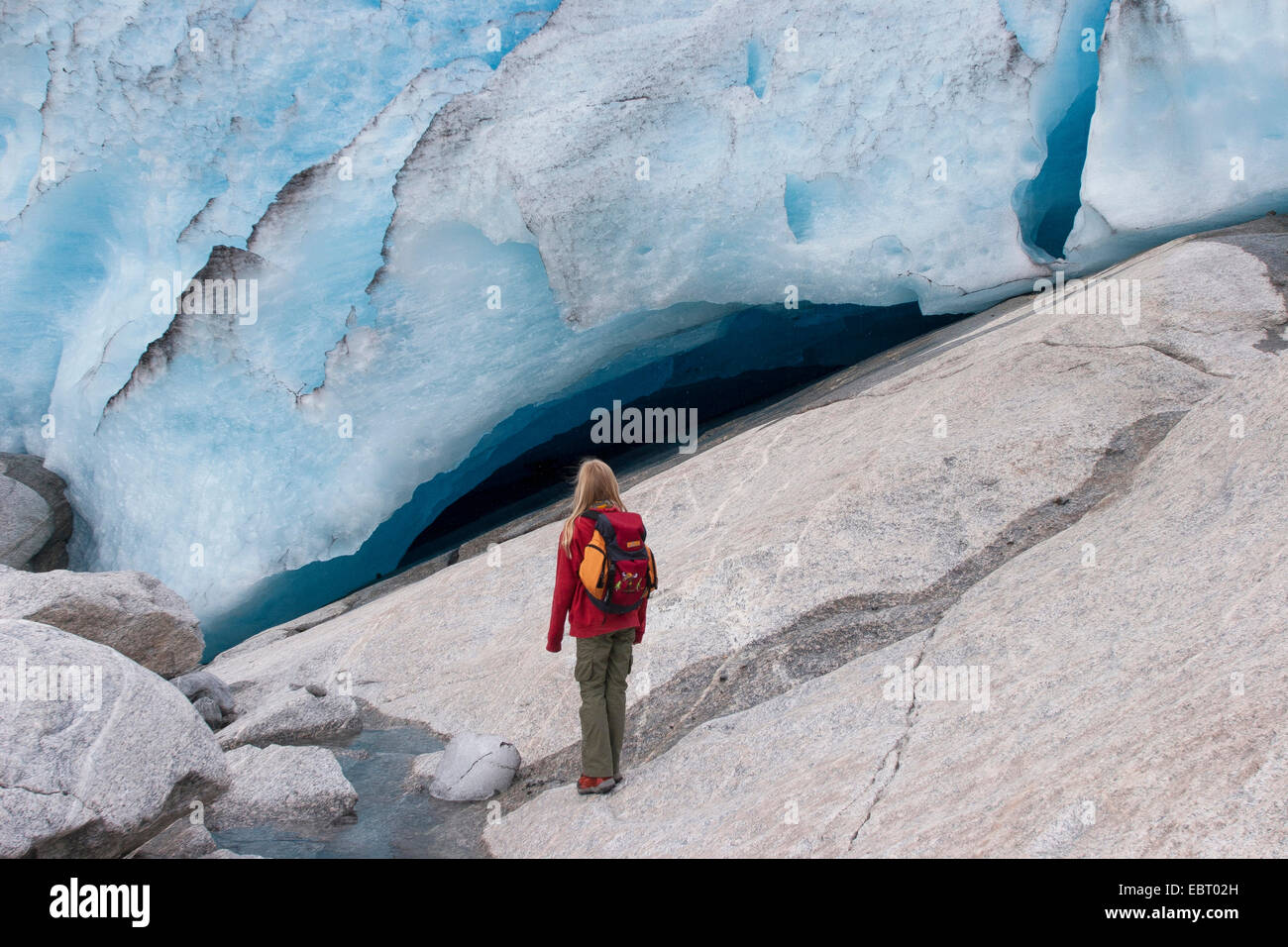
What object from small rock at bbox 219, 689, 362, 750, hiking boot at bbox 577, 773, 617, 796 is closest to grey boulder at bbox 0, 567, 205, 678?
small rock at bbox 219, 689, 362, 750

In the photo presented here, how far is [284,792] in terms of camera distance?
4.83 metres

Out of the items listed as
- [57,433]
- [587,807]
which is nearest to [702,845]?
[587,807]

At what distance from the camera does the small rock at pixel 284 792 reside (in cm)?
471

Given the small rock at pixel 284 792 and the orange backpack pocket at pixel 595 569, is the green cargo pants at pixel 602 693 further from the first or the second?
the small rock at pixel 284 792

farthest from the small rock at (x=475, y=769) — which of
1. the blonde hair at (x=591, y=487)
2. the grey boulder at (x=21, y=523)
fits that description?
the grey boulder at (x=21, y=523)

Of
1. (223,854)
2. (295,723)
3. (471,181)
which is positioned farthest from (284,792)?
(471,181)

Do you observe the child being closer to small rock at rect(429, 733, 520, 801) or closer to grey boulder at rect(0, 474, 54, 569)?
small rock at rect(429, 733, 520, 801)

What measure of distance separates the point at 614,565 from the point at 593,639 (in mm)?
389

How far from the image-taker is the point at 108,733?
4504mm

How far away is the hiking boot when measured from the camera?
4.27 meters

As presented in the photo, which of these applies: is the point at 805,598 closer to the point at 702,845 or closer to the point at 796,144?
the point at 702,845

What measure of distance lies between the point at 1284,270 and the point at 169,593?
865cm

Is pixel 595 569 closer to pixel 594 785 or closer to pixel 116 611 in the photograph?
pixel 594 785

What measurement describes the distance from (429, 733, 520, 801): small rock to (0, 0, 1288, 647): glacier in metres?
5.05
